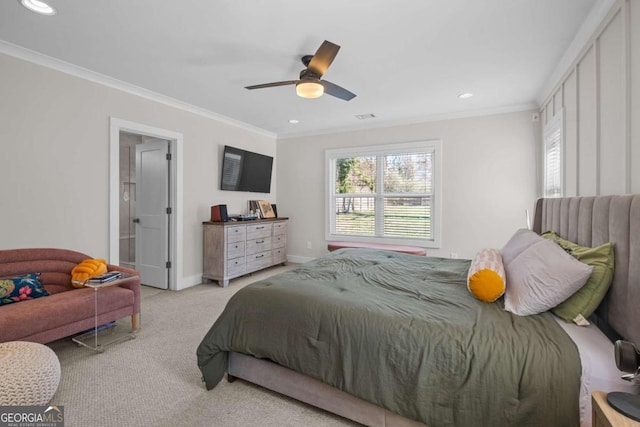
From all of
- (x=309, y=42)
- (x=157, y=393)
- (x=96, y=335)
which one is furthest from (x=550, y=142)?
(x=96, y=335)

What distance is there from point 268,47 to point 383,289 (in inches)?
87.8

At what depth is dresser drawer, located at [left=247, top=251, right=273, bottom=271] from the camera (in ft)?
15.5

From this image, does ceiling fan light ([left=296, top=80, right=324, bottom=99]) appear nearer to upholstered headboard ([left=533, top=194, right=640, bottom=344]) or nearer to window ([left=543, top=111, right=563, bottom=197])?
upholstered headboard ([left=533, top=194, right=640, bottom=344])

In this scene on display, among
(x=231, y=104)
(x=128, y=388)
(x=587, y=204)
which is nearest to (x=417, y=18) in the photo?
(x=587, y=204)

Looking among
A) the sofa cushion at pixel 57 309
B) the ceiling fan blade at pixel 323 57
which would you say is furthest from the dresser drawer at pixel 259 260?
the ceiling fan blade at pixel 323 57

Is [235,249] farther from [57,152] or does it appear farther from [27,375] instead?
[27,375]

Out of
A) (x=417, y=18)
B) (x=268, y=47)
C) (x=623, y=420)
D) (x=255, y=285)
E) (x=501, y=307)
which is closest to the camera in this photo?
(x=623, y=420)

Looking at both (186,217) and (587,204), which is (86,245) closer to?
(186,217)

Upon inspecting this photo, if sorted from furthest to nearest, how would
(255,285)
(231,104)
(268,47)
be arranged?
(231,104)
(268,47)
(255,285)

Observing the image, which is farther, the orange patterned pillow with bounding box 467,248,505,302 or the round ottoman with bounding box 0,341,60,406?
the orange patterned pillow with bounding box 467,248,505,302

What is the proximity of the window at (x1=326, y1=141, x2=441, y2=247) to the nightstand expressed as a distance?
151 inches

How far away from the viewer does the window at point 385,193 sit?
15.6 feet

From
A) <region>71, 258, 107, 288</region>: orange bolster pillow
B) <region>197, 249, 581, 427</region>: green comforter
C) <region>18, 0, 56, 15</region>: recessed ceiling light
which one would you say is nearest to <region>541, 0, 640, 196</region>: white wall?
<region>197, 249, 581, 427</region>: green comforter

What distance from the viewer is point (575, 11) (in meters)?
2.11
